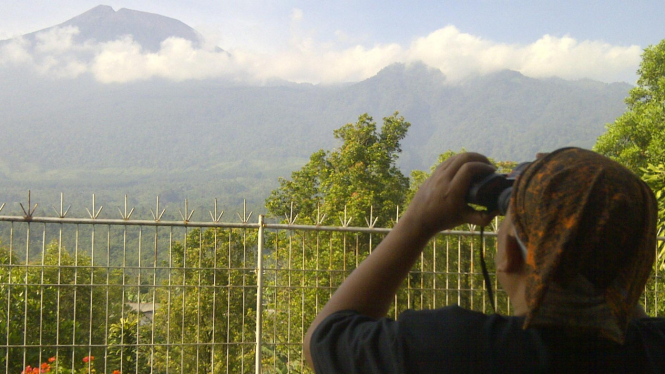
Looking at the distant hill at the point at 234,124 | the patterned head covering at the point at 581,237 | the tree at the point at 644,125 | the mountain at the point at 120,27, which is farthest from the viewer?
the mountain at the point at 120,27

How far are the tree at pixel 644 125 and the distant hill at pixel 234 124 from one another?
278 feet

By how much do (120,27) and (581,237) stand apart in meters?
186

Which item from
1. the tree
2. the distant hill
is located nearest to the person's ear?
the tree

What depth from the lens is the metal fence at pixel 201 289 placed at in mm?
3887

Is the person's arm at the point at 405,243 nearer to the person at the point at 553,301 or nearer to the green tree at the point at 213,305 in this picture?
the person at the point at 553,301

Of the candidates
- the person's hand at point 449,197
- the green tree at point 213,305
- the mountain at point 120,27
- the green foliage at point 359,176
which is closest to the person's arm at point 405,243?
the person's hand at point 449,197

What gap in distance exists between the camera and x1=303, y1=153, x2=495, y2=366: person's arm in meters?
0.79

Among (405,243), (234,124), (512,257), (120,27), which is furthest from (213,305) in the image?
(120,27)

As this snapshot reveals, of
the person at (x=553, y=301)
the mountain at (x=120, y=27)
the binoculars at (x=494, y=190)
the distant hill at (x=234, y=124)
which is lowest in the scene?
the person at (x=553, y=301)

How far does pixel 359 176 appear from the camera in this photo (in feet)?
69.1

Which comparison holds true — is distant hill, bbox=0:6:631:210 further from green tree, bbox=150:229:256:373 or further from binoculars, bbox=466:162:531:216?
binoculars, bbox=466:162:531:216

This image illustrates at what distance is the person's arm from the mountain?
→ 180 meters

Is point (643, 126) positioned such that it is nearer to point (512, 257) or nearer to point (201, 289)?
point (201, 289)

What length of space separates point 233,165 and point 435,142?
47711mm
